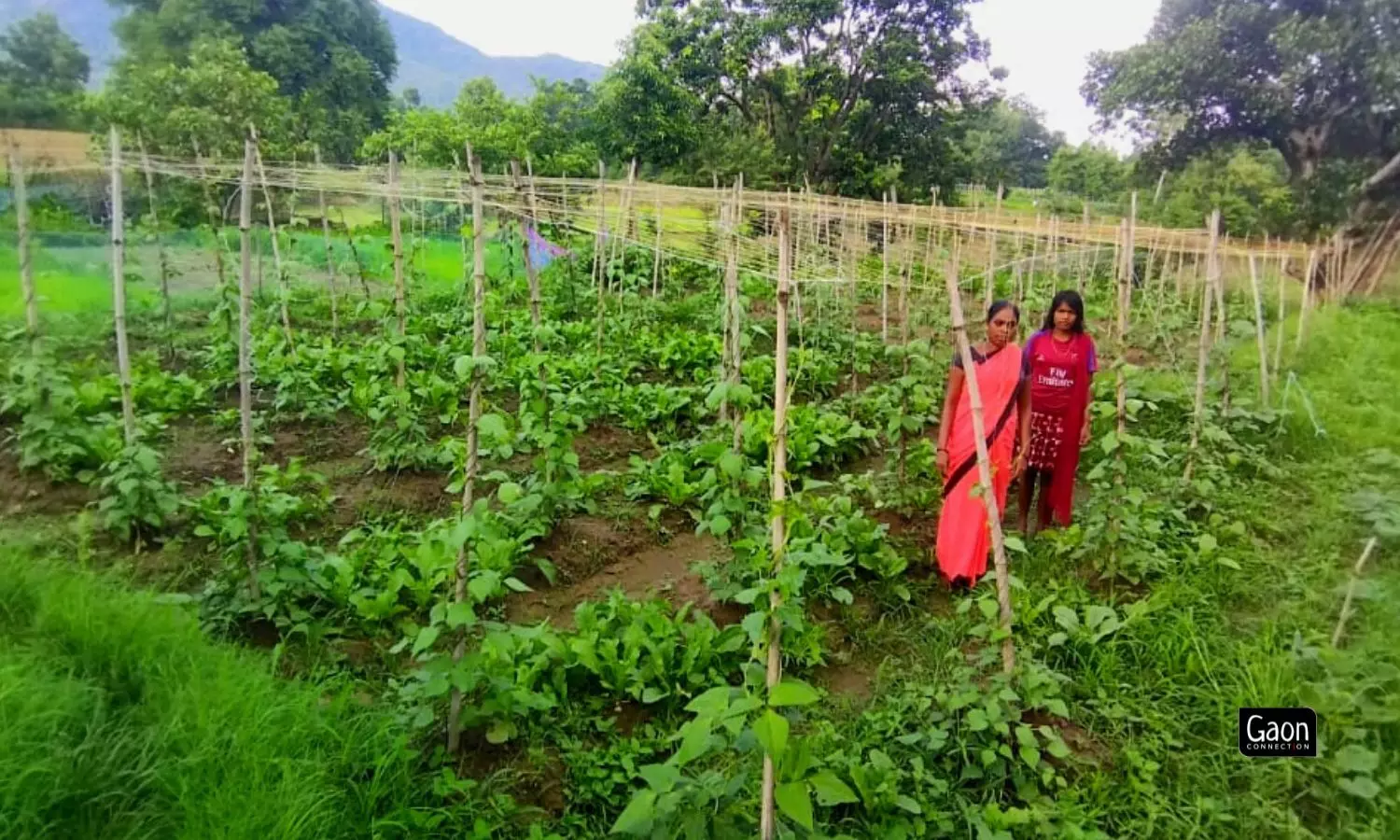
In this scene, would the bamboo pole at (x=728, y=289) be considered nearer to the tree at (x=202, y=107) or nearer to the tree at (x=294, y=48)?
the tree at (x=202, y=107)

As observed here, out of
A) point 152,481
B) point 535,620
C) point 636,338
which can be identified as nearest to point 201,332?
point 636,338

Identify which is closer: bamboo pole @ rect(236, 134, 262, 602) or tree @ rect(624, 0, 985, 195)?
bamboo pole @ rect(236, 134, 262, 602)

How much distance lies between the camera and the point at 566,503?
163 inches

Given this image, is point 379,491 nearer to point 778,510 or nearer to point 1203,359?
point 778,510

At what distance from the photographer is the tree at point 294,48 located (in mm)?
21766

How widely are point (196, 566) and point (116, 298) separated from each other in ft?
4.16

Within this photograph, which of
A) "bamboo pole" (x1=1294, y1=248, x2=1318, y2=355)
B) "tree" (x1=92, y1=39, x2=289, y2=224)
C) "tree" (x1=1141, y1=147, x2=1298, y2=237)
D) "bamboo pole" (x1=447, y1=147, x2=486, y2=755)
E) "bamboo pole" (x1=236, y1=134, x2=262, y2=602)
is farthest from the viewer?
"tree" (x1=1141, y1=147, x2=1298, y2=237)

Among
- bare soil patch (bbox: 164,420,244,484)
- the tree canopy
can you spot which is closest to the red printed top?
bare soil patch (bbox: 164,420,244,484)

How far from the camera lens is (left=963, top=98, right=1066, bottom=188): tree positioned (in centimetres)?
3416

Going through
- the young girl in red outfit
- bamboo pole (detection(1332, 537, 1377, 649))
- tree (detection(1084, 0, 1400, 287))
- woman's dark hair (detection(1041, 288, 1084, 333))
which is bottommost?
bamboo pole (detection(1332, 537, 1377, 649))

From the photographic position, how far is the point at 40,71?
62.4 feet

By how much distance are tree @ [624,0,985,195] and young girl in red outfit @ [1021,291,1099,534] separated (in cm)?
1560

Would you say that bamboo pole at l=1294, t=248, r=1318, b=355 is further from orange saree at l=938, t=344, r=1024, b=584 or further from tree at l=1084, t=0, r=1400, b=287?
orange saree at l=938, t=344, r=1024, b=584

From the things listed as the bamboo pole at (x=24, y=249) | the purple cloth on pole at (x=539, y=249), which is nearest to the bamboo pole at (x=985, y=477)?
the purple cloth on pole at (x=539, y=249)
